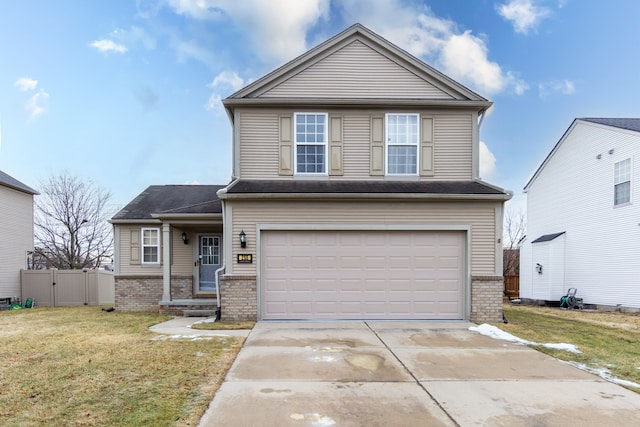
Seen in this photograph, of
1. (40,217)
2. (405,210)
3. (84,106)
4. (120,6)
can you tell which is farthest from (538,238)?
(40,217)

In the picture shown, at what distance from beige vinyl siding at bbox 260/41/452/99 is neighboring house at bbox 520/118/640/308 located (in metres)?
8.18

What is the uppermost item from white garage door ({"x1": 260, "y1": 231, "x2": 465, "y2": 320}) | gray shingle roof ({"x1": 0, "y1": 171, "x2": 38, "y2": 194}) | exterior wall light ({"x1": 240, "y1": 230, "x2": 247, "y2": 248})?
gray shingle roof ({"x1": 0, "y1": 171, "x2": 38, "y2": 194})

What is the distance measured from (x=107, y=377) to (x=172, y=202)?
9.39 meters

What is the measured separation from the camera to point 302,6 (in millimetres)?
12734

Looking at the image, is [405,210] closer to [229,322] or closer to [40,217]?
[229,322]

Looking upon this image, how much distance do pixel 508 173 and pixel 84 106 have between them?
924 inches

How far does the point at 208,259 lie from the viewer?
12.3m

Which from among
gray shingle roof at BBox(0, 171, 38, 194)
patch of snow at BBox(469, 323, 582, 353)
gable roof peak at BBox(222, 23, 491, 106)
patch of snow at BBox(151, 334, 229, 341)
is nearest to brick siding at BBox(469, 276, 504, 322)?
patch of snow at BBox(469, 323, 582, 353)

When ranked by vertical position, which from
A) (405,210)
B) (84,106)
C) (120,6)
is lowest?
(405,210)

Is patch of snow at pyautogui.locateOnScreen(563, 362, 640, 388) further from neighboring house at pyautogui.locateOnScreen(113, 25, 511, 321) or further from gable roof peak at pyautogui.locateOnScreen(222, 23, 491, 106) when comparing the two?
gable roof peak at pyautogui.locateOnScreen(222, 23, 491, 106)

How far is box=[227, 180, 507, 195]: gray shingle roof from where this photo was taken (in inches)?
349

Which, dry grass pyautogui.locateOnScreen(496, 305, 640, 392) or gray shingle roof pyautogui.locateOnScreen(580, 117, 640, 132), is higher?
gray shingle roof pyautogui.locateOnScreen(580, 117, 640, 132)

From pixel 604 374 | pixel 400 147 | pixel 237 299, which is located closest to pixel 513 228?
pixel 400 147

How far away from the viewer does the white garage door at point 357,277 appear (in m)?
8.95
